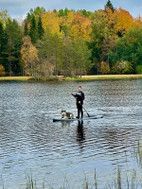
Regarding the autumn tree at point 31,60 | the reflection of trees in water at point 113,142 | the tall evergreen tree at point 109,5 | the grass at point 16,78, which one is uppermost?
the tall evergreen tree at point 109,5

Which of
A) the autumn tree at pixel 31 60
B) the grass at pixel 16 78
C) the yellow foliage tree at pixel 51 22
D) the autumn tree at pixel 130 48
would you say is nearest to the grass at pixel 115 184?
the autumn tree at pixel 31 60

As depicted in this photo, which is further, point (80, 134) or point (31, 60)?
point (31, 60)

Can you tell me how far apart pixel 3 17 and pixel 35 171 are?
529 feet

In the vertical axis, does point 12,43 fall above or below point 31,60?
above

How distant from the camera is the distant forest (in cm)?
10950

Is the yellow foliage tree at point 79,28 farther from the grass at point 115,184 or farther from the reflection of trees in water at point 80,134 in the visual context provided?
the grass at point 115,184

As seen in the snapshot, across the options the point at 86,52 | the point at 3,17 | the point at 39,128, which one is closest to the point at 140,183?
the point at 39,128

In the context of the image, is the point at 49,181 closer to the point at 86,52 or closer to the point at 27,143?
the point at 27,143

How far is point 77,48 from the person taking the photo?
11312 centimetres

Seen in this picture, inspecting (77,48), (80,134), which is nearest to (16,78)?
(77,48)

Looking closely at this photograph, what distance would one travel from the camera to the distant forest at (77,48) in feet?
359

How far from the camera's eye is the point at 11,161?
55.4ft

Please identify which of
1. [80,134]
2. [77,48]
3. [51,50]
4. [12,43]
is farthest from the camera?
[12,43]

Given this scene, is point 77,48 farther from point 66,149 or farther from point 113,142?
point 66,149
